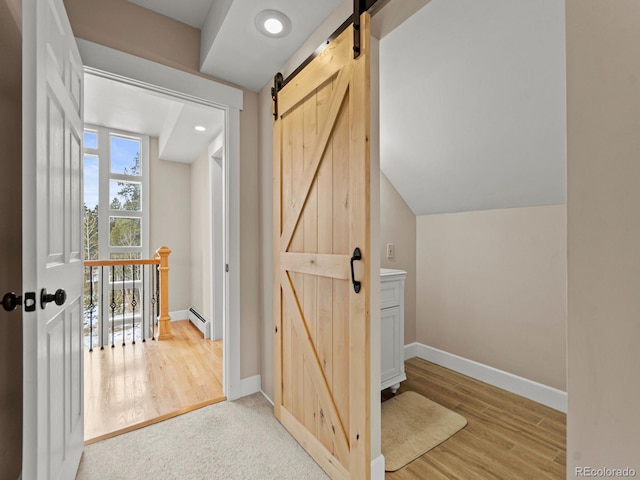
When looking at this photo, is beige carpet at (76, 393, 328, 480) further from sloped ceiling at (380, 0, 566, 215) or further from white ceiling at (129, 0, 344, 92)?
white ceiling at (129, 0, 344, 92)

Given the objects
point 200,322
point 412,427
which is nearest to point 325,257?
point 412,427

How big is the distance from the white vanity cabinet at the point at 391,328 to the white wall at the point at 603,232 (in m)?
1.49

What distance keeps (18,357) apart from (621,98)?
2281 mm

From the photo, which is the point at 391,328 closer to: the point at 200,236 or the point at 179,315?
the point at 200,236

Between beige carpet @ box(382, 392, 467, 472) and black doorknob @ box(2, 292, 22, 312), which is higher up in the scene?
black doorknob @ box(2, 292, 22, 312)

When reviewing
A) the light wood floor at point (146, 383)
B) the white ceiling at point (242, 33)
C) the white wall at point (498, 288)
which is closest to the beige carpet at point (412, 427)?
the white wall at point (498, 288)

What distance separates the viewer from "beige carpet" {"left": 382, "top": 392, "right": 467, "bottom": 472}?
1.66 m

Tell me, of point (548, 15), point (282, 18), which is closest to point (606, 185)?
point (548, 15)

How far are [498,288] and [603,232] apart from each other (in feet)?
6.55

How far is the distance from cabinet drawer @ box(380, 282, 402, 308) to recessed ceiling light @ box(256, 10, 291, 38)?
170cm

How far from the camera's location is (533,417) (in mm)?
1987

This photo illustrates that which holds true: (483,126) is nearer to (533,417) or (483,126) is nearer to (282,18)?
(282,18)

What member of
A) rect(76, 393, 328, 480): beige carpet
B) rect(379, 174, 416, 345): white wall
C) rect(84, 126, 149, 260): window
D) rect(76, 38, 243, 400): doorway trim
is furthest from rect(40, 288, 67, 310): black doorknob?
rect(84, 126, 149, 260): window

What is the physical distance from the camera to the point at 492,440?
1.77 metres
